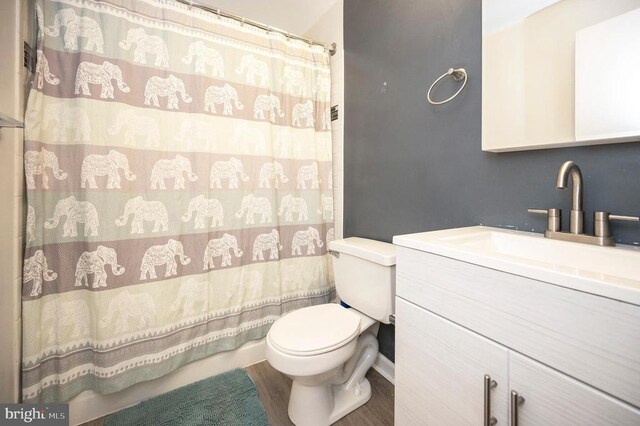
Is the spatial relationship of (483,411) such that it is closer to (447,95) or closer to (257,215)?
(447,95)

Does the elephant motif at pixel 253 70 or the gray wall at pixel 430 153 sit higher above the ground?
the elephant motif at pixel 253 70

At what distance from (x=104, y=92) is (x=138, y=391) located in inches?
57.8

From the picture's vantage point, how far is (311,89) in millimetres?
1707

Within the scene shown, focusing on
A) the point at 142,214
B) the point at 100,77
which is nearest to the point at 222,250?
the point at 142,214

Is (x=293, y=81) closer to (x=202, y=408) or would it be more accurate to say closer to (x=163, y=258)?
(x=163, y=258)

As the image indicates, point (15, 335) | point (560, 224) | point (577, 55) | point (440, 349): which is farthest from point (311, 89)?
point (15, 335)

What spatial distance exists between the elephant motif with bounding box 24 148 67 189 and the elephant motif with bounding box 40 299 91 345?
515 millimetres

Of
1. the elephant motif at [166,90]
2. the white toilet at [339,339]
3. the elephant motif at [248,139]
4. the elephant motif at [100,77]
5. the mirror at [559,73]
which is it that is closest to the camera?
the mirror at [559,73]

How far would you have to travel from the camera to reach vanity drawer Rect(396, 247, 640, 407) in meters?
0.43

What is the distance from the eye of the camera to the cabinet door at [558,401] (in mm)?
447

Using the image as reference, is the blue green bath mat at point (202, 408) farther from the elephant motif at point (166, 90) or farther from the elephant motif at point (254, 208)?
the elephant motif at point (166, 90)

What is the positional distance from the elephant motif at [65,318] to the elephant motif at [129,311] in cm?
8

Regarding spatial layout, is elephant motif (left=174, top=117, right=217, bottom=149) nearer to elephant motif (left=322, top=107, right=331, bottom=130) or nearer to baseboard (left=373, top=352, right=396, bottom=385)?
elephant motif (left=322, top=107, right=331, bottom=130)

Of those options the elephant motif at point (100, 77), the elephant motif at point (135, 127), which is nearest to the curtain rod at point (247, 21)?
the elephant motif at point (100, 77)
